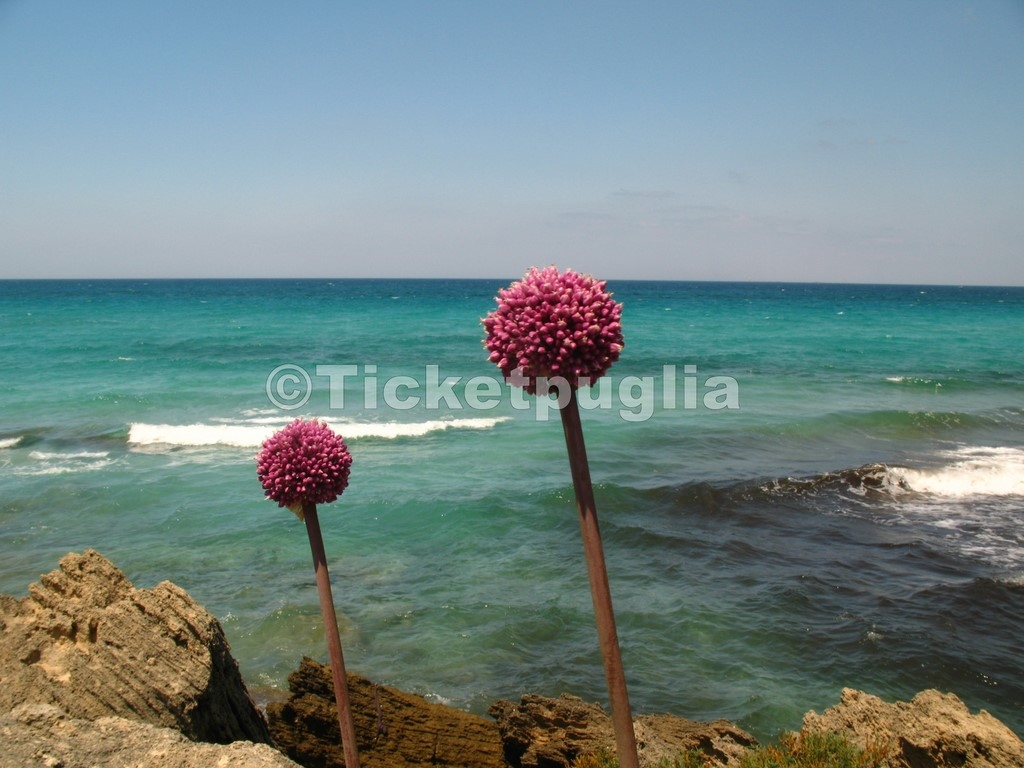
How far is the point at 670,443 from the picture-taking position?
72.6ft

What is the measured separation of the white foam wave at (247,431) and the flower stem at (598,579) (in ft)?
65.3

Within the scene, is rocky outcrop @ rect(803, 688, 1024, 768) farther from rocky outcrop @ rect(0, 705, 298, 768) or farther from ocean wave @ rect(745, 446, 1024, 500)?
ocean wave @ rect(745, 446, 1024, 500)

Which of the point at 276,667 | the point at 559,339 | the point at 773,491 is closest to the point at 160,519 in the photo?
the point at 276,667

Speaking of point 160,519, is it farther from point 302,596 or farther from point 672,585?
point 672,585

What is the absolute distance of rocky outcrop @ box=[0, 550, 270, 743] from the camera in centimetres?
507

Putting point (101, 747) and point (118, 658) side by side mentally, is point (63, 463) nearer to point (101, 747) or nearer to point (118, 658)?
point (118, 658)

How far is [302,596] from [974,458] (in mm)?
17465

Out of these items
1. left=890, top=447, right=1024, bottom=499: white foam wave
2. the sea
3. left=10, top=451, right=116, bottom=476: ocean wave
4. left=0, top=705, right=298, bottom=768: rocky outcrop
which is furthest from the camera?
left=10, top=451, right=116, bottom=476: ocean wave

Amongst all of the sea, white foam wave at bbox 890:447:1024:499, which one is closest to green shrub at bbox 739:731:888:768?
the sea

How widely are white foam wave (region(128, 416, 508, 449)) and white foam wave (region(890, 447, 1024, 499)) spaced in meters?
12.3

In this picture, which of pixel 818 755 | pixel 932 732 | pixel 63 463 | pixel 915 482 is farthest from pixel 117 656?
pixel 915 482

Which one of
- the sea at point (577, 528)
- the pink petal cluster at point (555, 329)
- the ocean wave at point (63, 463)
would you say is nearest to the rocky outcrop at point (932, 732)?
the sea at point (577, 528)

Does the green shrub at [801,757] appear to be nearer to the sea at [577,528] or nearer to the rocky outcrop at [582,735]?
the rocky outcrop at [582,735]

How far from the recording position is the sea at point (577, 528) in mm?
10188
